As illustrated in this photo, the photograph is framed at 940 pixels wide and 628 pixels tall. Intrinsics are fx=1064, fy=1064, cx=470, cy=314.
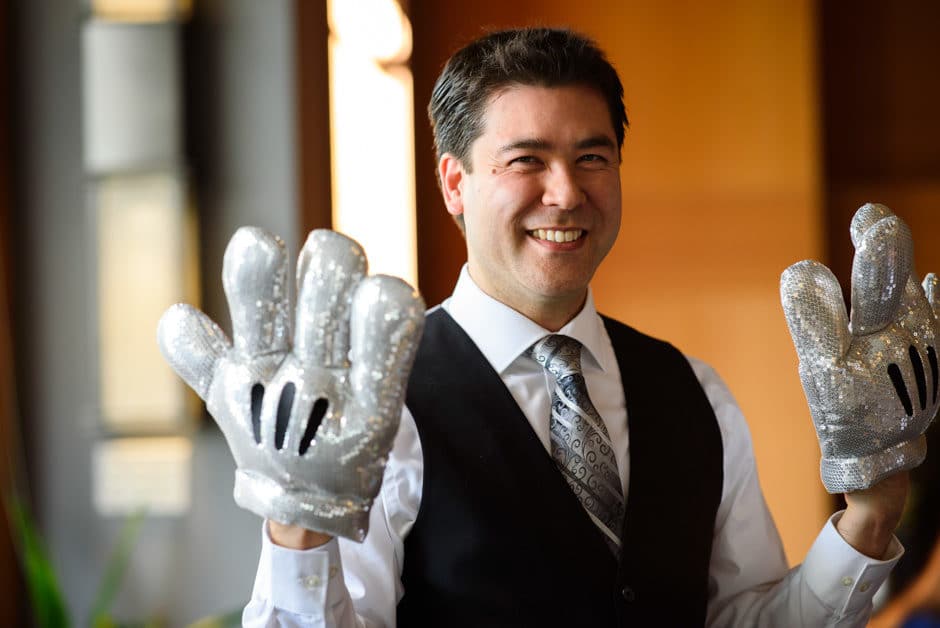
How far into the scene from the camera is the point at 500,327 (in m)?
1.32

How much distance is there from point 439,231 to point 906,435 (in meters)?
2.61

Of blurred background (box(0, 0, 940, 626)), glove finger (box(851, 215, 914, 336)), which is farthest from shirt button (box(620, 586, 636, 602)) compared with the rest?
blurred background (box(0, 0, 940, 626))

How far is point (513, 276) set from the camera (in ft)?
4.23

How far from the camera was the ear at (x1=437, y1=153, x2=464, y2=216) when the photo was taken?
1.35 m

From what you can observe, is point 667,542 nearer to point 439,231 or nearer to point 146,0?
point 146,0

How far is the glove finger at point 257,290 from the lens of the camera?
884 mm

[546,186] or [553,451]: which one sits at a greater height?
[546,186]

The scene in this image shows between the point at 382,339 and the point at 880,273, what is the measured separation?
488mm

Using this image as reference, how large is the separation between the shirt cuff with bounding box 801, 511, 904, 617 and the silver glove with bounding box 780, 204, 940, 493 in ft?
0.47

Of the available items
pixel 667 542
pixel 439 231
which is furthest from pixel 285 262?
pixel 439 231

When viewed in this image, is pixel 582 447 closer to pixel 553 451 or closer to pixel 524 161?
pixel 553 451

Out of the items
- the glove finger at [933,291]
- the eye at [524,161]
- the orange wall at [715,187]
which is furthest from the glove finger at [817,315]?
the orange wall at [715,187]

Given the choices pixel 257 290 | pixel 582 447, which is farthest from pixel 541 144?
pixel 257 290

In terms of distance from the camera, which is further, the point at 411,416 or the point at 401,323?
the point at 411,416
